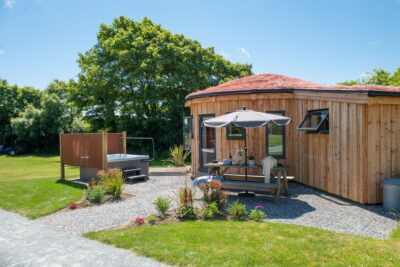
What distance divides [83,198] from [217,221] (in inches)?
169

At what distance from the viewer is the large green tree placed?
75.0 ft

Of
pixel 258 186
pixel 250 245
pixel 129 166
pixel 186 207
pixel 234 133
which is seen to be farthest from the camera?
pixel 129 166

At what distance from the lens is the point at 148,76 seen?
78.1 ft

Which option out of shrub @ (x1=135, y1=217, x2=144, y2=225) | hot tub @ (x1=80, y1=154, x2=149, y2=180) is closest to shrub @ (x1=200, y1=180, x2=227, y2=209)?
shrub @ (x1=135, y1=217, x2=144, y2=225)

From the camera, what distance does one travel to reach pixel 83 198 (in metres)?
8.77

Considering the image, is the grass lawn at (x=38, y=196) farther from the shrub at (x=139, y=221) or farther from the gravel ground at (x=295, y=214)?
the shrub at (x=139, y=221)

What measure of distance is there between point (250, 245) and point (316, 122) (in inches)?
213

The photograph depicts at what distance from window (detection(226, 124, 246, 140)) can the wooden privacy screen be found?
400 centimetres

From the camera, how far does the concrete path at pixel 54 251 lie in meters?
4.46

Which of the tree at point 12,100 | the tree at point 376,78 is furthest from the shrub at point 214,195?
the tree at point 376,78

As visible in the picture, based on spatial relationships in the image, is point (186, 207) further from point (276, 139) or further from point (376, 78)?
point (376, 78)

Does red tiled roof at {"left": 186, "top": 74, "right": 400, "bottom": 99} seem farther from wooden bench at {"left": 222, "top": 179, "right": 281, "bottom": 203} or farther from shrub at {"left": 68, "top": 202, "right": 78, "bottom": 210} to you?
shrub at {"left": 68, "top": 202, "right": 78, "bottom": 210}

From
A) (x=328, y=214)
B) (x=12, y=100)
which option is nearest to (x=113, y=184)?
(x=328, y=214)

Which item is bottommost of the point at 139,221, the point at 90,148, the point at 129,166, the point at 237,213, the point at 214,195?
the point at 139,221
